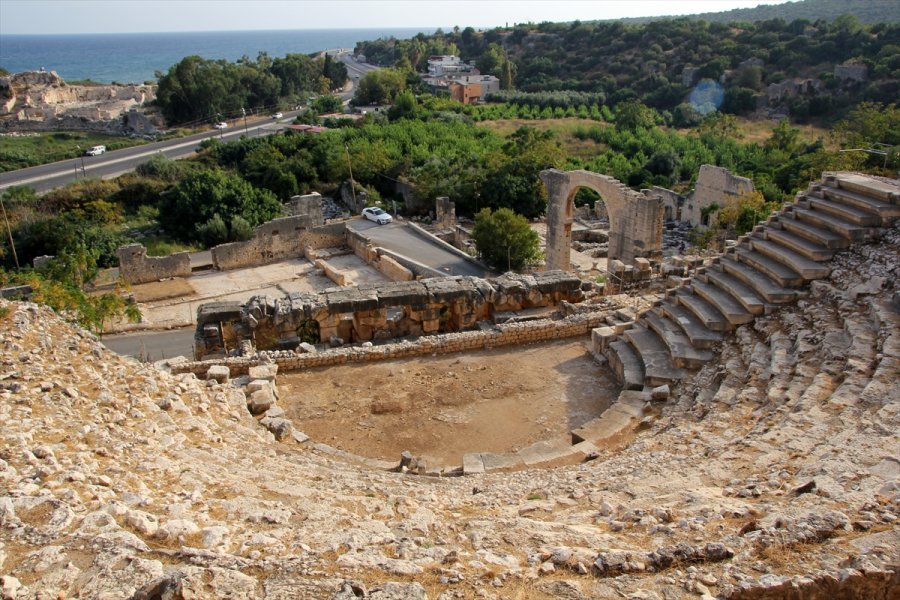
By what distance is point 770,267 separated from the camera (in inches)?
478

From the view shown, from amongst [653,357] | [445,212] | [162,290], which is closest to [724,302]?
[653,357]

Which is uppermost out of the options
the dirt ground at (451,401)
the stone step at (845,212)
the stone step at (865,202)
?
the stone step at (865,202)

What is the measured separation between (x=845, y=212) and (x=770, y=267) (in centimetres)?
160

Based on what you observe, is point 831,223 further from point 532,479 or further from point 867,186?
point 532,479

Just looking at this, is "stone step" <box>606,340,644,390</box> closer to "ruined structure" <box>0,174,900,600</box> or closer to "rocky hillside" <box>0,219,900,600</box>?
"ruined structure" <box>0,174,900,600</box>

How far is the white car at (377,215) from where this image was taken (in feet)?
111

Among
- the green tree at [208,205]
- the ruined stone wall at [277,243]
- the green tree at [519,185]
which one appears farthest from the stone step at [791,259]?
the green tree at [208,205]

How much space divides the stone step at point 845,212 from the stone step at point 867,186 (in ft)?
1.33

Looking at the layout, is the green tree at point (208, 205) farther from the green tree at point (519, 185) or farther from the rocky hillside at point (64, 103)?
the rocky hillside at point (64, 103)

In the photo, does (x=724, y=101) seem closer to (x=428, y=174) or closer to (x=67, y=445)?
(x=428, y=174)

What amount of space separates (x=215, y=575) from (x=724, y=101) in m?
69.6

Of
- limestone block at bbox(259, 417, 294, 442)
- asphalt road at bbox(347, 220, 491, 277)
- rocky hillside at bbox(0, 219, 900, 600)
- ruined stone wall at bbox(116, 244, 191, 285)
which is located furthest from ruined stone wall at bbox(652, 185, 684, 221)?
limestone block at bbox(259, 417, 294, 442)

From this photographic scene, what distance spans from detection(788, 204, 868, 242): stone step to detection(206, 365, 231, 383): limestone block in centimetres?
1037

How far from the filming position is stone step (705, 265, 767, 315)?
37.7 ft
